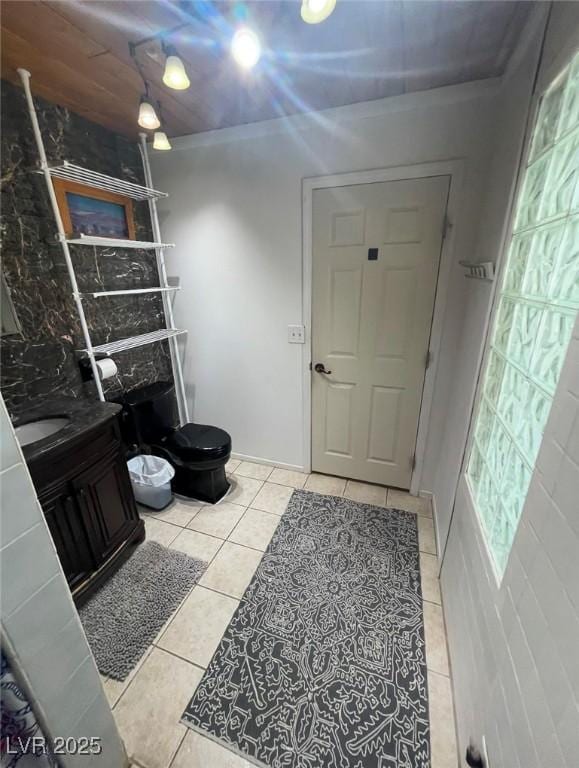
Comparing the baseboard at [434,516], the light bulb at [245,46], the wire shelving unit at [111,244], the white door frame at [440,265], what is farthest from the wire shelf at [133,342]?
the baseboard at [434,516]

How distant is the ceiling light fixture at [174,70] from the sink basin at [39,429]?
1.56m

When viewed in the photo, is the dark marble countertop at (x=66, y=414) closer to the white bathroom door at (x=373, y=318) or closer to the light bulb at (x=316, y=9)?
the white bathroom door at (x=373, y=318)

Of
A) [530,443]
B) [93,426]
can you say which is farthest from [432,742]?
[93,426]

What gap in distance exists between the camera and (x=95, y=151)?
6.21 feet

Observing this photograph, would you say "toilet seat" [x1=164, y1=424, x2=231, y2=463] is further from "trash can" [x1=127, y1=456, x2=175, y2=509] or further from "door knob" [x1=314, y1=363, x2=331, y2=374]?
"door knob" [x1=314, y1=363, x2=331, y2=374]

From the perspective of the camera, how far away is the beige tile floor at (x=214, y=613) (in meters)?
1.07

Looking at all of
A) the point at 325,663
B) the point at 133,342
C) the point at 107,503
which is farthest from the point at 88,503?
the point at 325,663

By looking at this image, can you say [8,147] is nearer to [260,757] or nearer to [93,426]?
[93,426]

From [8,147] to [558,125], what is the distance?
2295 millimetres

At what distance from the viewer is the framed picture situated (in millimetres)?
1715

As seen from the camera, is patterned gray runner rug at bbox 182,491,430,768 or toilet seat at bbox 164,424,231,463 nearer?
patterned gray runner rug at bbox 182,491,430,768

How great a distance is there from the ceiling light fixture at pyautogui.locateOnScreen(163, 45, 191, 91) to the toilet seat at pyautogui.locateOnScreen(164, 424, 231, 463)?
1835 millimetres

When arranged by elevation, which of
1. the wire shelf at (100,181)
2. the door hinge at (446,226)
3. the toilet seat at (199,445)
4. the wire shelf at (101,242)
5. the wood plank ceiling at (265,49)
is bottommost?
the toilet seat at (199,445)

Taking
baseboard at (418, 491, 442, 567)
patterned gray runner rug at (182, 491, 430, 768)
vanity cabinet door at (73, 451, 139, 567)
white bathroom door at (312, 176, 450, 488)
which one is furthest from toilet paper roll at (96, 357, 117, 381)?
baseboard at (418, 491, 442, 567)
